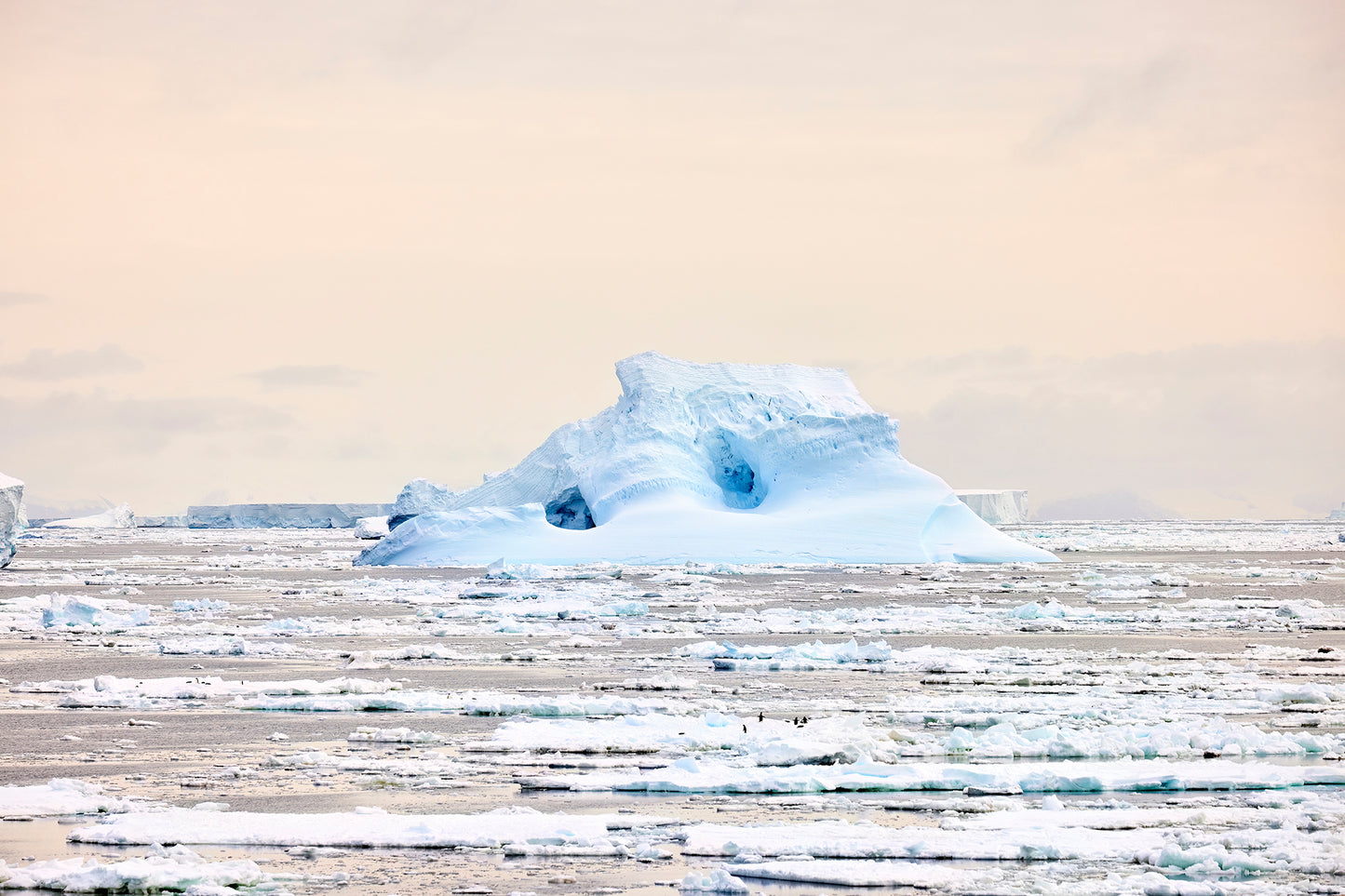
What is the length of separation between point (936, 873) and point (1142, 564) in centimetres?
2334

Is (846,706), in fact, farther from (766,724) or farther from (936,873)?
(936,873)

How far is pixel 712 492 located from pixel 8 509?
38.0 feet

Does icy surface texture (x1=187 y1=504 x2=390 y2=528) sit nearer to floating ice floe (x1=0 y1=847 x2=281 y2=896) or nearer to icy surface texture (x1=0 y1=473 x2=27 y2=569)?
icy surface texture (x1=0 y1=473 x2=27 y2=569)

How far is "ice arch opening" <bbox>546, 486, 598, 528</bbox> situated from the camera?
27000 millimetres

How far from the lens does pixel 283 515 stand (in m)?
66.4

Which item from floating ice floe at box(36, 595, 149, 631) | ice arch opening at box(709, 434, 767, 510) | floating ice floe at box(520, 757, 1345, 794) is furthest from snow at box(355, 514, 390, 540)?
floating ice floe at box(520, 757, 1345, 794)

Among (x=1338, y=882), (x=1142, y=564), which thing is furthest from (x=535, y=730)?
(x=1142, y=564)

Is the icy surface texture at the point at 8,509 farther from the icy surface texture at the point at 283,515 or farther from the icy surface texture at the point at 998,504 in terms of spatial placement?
the icy surface texture at the point at 283,515

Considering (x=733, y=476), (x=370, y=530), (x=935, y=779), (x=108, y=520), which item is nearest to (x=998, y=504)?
(x=370, y=530)

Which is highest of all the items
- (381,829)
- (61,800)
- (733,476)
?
(733,476)

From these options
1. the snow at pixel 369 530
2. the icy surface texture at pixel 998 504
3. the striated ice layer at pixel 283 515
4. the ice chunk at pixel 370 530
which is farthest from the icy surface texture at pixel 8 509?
the striated ice layer at pixel 283 515

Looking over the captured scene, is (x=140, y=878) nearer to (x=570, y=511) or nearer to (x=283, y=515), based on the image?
(x=570, y=511)

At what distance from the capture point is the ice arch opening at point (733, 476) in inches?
1035

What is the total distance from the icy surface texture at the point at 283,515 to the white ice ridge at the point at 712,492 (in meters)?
40.6
